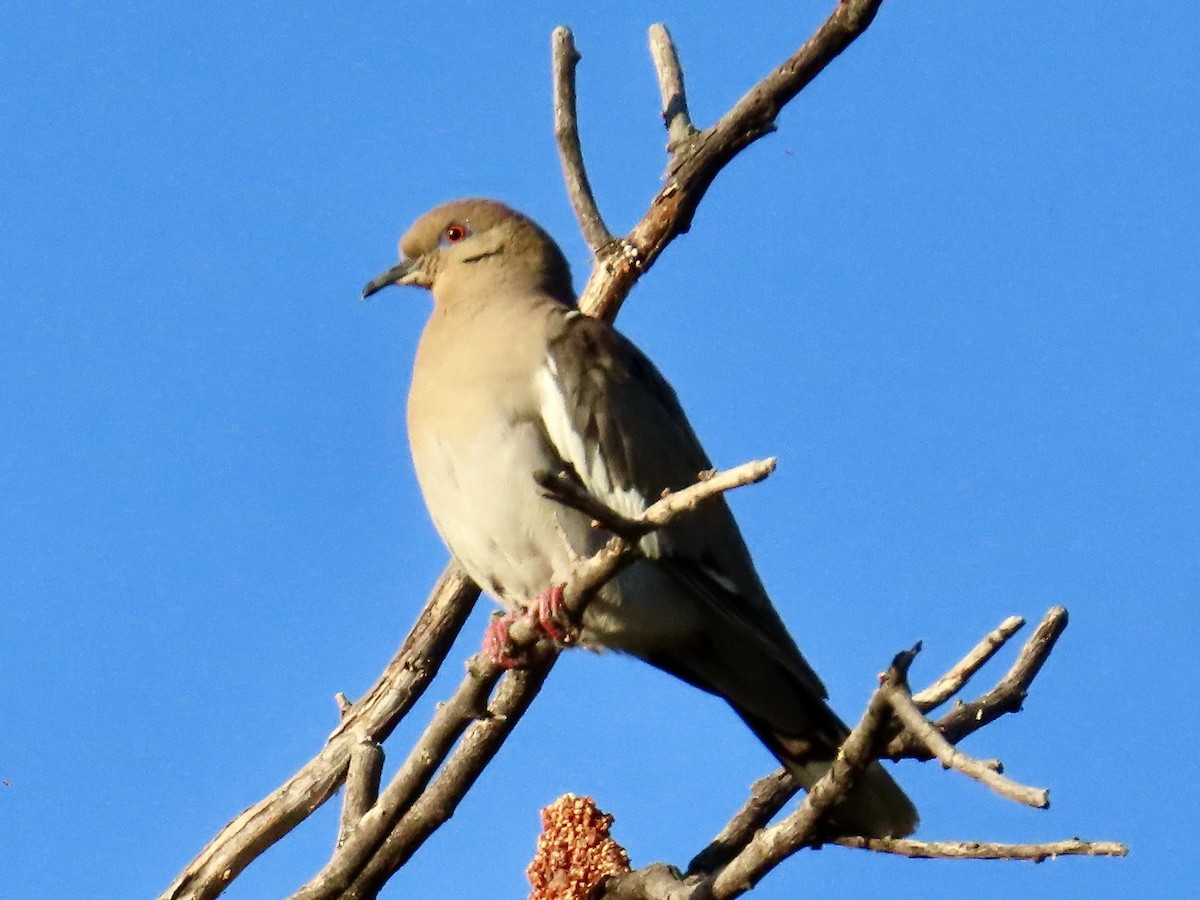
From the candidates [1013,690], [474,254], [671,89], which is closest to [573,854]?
[1013,690]

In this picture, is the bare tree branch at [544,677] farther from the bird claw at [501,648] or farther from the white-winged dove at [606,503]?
the white-winged dove at [606,503]

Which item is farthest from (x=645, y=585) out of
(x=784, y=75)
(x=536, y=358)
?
(x=784, y=75)

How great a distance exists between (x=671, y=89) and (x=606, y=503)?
212cm

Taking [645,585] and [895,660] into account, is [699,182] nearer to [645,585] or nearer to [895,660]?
[645,585]

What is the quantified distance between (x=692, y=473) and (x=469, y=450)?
0.75 metres

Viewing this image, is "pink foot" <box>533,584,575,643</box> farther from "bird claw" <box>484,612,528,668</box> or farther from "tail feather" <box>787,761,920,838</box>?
"tail feather" <box>787,761,920,838</box>

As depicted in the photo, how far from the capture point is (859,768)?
3.34 metres

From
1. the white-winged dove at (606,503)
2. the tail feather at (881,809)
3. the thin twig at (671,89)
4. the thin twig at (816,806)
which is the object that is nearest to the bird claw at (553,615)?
the white-winged dove at (606,503)

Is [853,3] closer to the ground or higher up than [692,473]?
higher up

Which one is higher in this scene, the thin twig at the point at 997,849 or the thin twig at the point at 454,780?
the thin twig at the point at 454,780

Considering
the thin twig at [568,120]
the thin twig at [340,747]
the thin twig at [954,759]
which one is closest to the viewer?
the thin twig at [954,759]

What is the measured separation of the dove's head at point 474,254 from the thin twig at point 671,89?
0.60m

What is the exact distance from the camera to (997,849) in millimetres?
3498

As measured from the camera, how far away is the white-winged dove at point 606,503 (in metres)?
4.80
